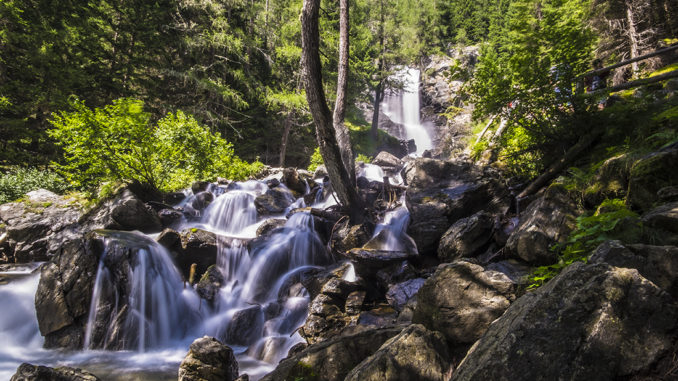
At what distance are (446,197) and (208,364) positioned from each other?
624 centimetres

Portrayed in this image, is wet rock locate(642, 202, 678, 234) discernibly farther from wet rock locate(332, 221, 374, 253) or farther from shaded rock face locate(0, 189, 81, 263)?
shaded rock face locate(0, 189, 81, 263)

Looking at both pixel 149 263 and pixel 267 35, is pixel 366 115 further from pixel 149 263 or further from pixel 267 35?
pixel 149 263

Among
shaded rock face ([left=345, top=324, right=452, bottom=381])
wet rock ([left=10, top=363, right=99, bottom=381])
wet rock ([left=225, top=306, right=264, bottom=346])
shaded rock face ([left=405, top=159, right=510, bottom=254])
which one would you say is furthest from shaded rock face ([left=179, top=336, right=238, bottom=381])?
shaded rock face ([left=405, top=159, right=510, bottom=254])

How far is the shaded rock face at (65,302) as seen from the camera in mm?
5816

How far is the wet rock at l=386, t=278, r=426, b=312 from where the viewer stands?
5285mm

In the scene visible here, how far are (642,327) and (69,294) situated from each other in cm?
844

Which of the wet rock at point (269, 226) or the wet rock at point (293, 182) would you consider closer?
the wet rock at point (269, 226)

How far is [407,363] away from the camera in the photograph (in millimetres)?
2439

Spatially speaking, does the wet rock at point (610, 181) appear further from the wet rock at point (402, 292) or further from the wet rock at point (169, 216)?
the wet rock at point (169, 216)

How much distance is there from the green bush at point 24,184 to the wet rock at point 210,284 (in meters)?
6.51

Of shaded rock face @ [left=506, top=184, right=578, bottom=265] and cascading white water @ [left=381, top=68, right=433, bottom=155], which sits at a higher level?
cascading white water @ [left=381, top=68, right=433, bottom=155]

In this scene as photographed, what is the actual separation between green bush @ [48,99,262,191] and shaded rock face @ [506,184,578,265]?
34.5 feet

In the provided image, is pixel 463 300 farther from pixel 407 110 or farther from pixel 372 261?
pixel 407 110

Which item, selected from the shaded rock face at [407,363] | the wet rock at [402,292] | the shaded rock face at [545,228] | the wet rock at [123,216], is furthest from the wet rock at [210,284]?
the shaded rock face at [545,228]
